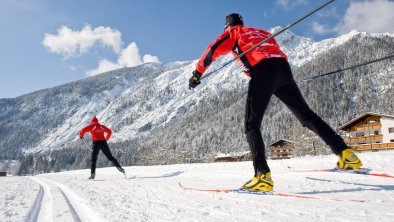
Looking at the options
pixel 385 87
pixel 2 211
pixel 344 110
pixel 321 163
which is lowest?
pixel 2 211

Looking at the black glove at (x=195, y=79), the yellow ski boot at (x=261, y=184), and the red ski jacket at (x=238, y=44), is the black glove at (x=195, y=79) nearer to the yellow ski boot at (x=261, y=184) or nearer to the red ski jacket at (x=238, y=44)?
the red ski jacket at (x=238, y=44)

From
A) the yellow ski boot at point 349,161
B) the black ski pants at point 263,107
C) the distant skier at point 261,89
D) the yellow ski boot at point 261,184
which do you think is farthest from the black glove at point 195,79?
the yellow ski boot at point 349,161

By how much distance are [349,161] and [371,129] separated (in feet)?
141

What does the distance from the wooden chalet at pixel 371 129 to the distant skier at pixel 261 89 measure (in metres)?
37.6

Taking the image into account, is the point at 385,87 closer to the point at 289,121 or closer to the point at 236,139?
the point at 289,121

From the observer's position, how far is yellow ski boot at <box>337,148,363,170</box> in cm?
360

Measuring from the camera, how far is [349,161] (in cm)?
362

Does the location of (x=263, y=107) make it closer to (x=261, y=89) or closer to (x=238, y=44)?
(x=261, y=89)

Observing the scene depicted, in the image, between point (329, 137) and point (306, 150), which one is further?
point (306, 150)

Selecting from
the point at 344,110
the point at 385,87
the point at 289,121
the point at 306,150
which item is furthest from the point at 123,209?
the point at 385,87

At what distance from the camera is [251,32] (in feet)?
13.3

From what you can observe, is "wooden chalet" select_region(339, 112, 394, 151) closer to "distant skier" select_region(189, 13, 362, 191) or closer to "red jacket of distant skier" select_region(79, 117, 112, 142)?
"red jacket of distant skier" select_region(79, 117, 112, 142)

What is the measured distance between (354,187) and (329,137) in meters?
0.67

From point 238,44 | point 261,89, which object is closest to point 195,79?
point 238,44
